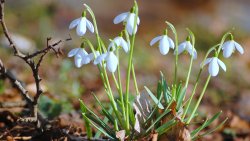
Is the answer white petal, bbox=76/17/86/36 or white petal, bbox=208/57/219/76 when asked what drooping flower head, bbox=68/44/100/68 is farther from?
white petal, bbox=208/57/219/76

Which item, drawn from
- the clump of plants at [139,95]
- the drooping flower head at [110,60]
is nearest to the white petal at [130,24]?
the clump of plants at [139,95]

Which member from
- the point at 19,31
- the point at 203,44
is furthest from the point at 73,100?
the point at 203,44

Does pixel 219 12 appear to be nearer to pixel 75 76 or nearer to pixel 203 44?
pixel 203 44

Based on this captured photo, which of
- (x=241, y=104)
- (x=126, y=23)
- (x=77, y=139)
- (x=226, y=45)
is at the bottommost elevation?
(x=241, y=104)

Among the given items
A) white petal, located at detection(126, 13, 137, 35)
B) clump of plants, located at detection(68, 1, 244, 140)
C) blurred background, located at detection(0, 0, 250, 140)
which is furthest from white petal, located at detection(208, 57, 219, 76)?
white petal, located at detection(126, 13, 137, 35)

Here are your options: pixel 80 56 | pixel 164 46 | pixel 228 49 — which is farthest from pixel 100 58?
pixel 228 49

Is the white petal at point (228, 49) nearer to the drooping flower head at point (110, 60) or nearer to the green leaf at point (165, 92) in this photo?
the green leaf at point (165, 92)

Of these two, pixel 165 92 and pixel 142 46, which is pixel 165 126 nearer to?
pixel 165 92

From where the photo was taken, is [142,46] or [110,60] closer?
[110,60]
